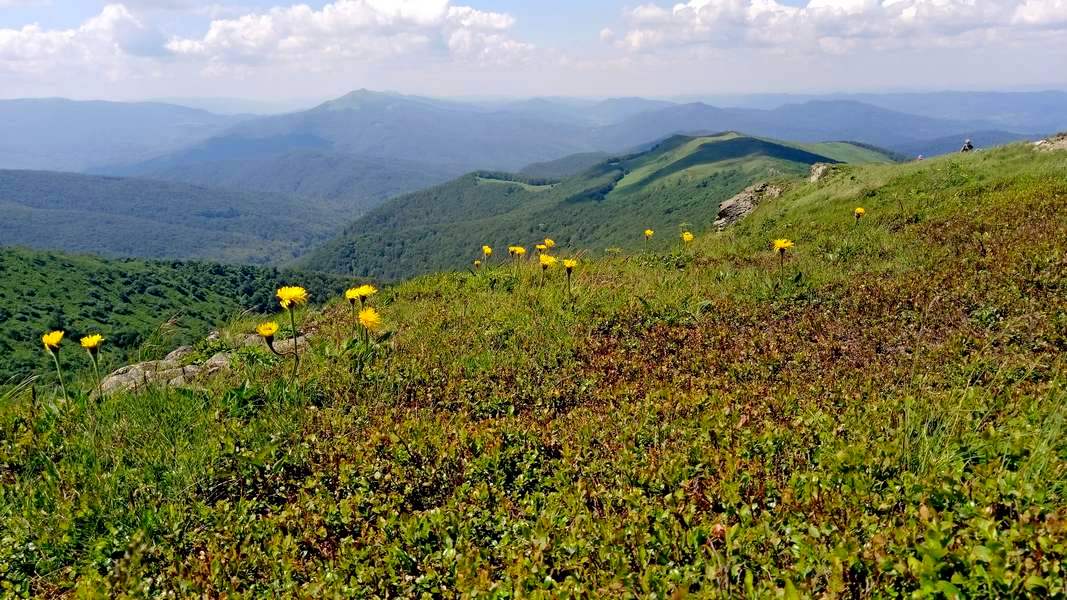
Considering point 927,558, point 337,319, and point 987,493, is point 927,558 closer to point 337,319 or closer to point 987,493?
point 987,493

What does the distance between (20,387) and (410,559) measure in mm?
4768

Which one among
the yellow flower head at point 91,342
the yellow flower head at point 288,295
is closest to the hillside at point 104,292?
the yellow flower head at point 288,295

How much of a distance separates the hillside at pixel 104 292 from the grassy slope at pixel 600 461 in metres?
92.9

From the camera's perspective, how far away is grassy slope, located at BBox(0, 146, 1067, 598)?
300 cm

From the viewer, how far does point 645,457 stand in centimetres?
420

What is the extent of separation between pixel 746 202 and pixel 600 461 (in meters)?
28.0

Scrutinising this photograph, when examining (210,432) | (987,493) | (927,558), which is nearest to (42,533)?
(210,432)

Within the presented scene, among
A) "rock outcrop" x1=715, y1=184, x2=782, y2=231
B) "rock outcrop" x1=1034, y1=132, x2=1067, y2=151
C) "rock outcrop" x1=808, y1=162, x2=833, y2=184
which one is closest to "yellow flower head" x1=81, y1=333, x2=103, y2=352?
"rock outcrop" x1=1034, y1=132, x2=1067, y2=151

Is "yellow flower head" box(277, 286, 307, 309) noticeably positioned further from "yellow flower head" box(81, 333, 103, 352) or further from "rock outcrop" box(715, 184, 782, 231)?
"rock outcrop" box(715, 184, 782, 231)

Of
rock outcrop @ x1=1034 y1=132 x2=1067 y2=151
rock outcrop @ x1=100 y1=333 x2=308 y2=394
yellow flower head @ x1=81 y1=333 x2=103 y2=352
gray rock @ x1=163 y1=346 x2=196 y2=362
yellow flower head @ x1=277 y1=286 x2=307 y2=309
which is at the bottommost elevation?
gray rock @ x1=163 y1=346 x2=196 y2=362

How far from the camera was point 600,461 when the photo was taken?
4.25 m

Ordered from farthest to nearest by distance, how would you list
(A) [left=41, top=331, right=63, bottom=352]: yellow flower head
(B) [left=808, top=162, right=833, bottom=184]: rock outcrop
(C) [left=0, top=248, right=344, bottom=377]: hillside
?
(C) [left=0, top=248, right=344, bottom=377]: hillside
(B) [left=808, top=162, right=833, bottom=184]: rock outcrop
(A) [left=41, top=331, right=63, bottom=352]: yellow flower head

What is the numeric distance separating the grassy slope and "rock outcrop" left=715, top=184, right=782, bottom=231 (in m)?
20.8

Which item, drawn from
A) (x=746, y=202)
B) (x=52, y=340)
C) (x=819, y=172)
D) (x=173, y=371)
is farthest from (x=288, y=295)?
(x=746, y=202)
